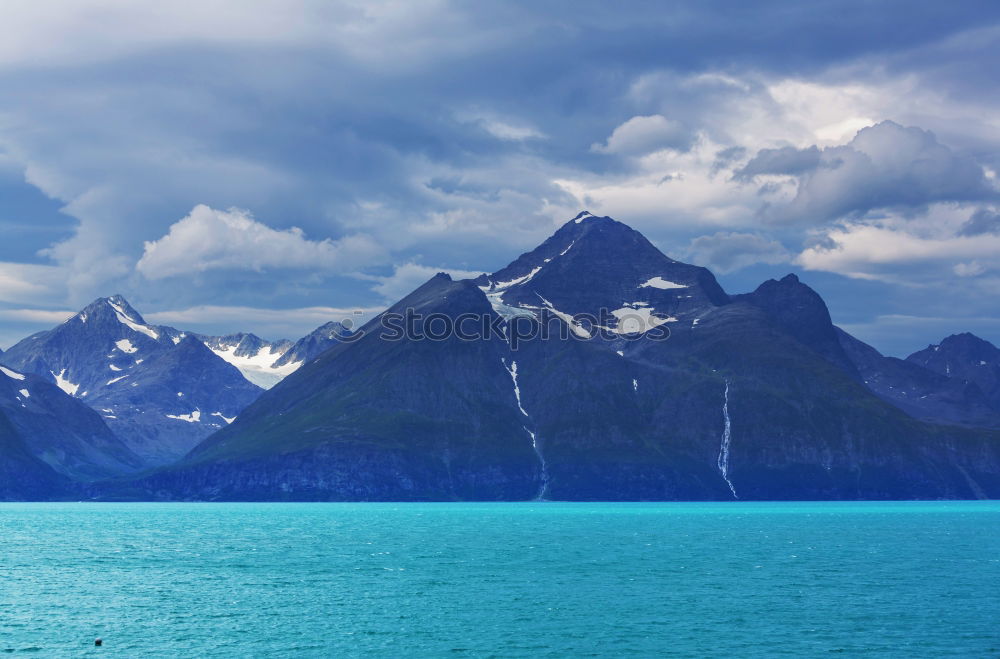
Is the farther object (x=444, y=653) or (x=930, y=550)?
(x=930, y=550)

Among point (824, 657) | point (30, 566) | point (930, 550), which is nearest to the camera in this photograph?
point (824, 657)

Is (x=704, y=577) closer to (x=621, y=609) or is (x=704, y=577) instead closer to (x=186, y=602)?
(x=621, y=609)

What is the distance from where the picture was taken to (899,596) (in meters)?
116

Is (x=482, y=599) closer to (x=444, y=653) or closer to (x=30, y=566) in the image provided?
(x=444, y=653)

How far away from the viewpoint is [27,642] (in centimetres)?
9025

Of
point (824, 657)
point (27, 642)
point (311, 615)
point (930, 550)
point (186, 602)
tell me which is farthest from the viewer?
point (930, 550)

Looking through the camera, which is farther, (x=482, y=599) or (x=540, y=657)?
(x=482, y=599)

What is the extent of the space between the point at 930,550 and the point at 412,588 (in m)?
96.1

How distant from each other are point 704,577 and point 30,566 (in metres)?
92.5

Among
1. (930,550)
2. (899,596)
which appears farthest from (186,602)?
(930,550)

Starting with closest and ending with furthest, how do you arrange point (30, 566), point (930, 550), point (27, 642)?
point (27, 642) → point (30, 566) → point (930, 550)

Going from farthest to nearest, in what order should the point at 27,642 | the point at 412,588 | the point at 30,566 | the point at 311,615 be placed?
the point at 30,566, the point at 412,588, the point at 311,615, the point at 27,642

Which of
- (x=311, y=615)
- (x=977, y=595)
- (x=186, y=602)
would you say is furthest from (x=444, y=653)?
(x=977, y=595)

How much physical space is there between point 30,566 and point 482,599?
7387 cm
